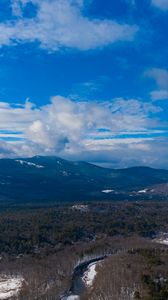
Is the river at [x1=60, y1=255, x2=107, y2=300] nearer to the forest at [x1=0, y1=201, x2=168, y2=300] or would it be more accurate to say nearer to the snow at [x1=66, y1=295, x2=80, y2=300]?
the snow at [x1=66, y1=295, x2=80, y2=300]

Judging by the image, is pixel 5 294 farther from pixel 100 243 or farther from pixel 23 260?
pixel 100 243

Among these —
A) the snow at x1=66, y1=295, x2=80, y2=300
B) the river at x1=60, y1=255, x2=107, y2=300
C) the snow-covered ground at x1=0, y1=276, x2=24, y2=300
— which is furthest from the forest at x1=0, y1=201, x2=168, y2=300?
the snow-covered ground at x1=0, y1=276, x2=24, y2=300

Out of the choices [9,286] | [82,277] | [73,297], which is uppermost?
[82,277]

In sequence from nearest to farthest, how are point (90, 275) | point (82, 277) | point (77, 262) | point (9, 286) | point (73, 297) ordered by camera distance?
1. point (73, 297)
2. point (9, 286)
3. point (82, 277)
4. point (90, 275)
5. point (77, 262)

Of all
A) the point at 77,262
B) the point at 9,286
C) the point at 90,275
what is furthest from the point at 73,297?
the point at 77,262

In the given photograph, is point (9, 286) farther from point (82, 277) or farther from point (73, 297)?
point (73, 297)
